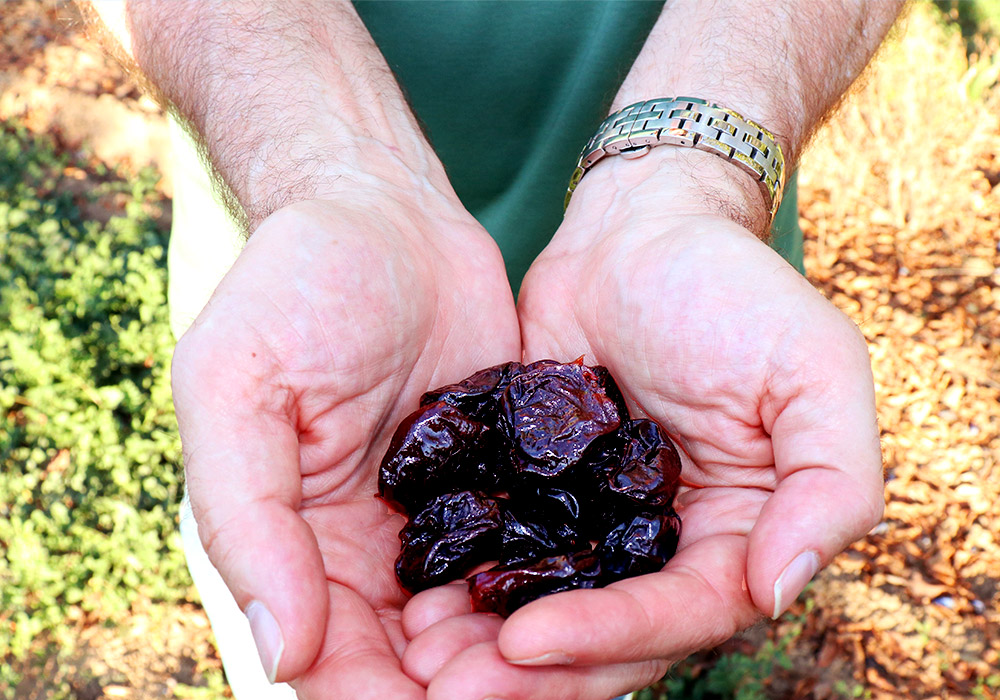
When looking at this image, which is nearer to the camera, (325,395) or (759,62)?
(325,395)

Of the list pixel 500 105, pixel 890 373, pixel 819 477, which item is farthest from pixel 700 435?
pixel 890 373

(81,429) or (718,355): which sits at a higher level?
(718,355)

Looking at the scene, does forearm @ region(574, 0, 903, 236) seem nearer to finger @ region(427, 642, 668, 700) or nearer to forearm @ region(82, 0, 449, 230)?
forearm @ region(82, 0, 449, 230)

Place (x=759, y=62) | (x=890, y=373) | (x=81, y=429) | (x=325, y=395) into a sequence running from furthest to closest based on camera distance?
1. (x=890, y=373)
2. (x=81, y=429)
3. (x=759, y=62)
4. (x=325, y=395)

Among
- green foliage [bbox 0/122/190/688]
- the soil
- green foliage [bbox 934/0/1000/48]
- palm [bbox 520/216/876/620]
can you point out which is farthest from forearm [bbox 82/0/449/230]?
green foliage [bbox 934/0/1000/48]

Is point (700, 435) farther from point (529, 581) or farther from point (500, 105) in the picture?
point (500, 105)

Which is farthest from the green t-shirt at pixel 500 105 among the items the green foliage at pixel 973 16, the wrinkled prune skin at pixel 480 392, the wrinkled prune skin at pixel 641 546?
the green foliage at pixel 973 16
